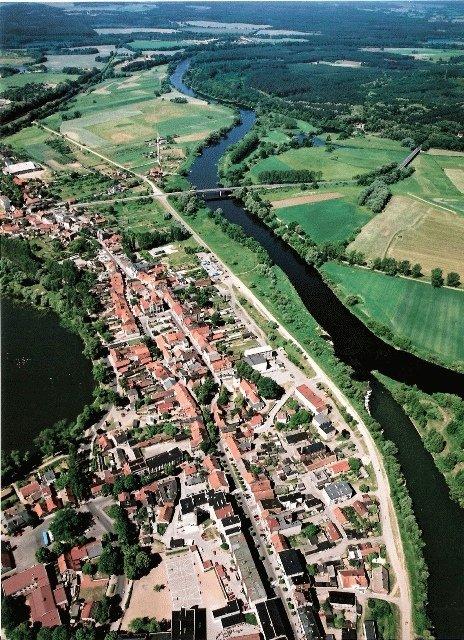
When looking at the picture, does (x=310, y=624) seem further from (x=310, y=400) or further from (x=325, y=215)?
(x=325, y=215)

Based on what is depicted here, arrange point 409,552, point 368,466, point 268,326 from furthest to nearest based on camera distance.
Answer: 1. point 268,326
2. point 368,466
3. point 409,552

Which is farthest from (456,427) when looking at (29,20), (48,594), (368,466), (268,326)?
(29,20)

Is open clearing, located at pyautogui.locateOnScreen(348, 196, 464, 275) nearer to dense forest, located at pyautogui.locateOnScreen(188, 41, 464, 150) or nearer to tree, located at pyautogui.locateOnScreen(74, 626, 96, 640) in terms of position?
dense forest, located at pyautogui.locateOnScreen(188, 41, 464, 150)

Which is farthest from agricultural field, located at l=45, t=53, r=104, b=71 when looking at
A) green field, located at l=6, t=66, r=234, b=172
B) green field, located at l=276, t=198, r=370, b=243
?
green field, located at l=276, t=198, r=370, b=243

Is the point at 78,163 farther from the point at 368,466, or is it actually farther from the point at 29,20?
the point at 29,20

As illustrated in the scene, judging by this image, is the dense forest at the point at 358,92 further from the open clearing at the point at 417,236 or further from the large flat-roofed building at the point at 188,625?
the large flat-roofed building at the point at 188,625
